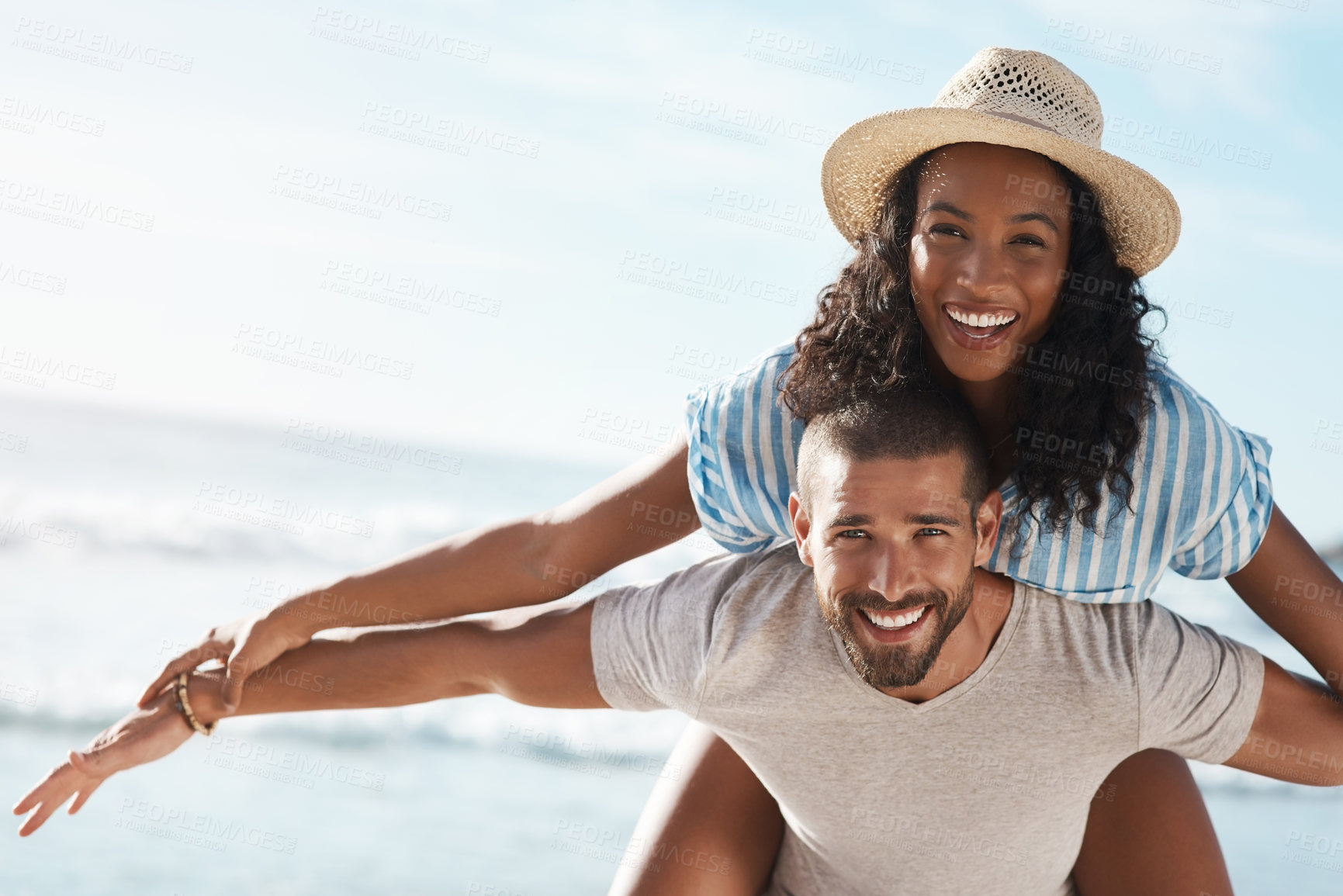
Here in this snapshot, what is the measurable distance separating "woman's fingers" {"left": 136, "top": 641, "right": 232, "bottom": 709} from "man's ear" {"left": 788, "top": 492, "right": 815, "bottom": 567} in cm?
152

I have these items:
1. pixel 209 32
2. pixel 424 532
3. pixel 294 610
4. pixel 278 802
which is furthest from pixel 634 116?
pixel 294 610

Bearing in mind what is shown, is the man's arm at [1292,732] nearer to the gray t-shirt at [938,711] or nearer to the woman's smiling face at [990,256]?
the gray t-shirt at [938,711]

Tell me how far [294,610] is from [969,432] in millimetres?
1668

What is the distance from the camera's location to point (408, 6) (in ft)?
61.5

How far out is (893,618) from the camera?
2.49 metres

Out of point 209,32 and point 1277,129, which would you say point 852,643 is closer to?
point 1277,129

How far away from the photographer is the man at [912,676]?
248 centimetres

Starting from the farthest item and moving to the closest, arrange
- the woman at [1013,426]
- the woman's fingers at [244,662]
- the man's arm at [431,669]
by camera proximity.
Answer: the woman's fingers at [244,662] → the man's arm at [431,669] → the woman at [1013,426]

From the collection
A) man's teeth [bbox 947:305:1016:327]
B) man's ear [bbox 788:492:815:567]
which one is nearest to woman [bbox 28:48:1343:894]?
man's teeth [bbox 947:305:1016:327]

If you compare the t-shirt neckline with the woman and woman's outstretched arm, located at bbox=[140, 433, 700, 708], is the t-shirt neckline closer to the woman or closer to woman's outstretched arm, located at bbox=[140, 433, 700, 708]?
the woman

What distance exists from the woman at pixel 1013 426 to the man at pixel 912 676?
0.10 metres

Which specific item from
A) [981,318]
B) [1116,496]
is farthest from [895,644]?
[981,318]

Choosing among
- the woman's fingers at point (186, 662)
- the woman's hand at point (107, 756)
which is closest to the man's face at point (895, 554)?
the woman's fingers at point (186, 662)

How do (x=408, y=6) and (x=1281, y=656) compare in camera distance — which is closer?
(x=1281, y=656)
